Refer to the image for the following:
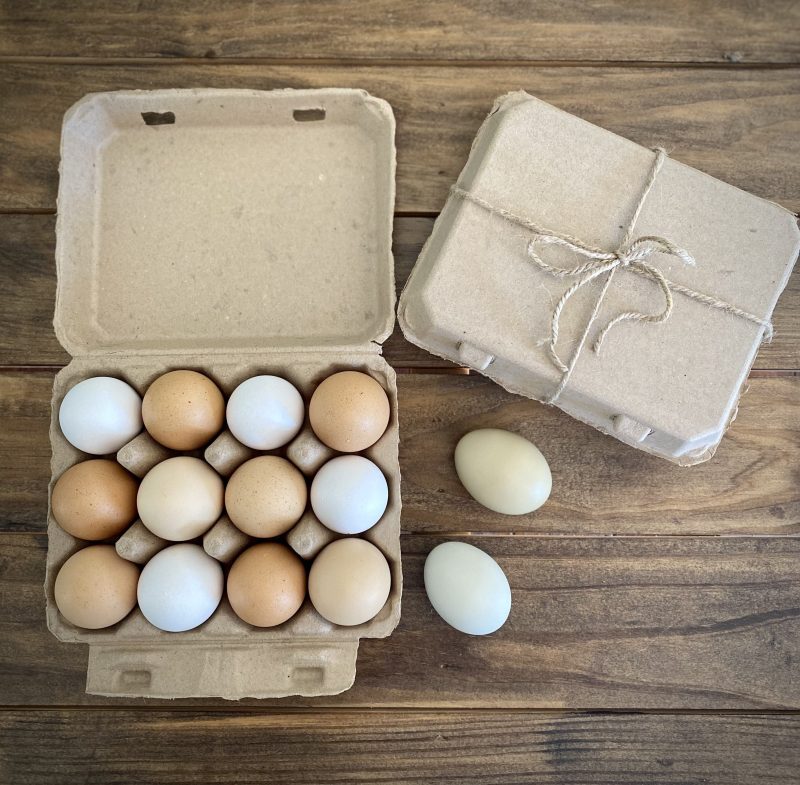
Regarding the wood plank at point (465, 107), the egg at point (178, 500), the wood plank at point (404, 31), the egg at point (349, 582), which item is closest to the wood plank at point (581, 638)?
the egg at point (349, 582)

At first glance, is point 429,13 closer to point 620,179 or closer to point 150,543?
point 620,179

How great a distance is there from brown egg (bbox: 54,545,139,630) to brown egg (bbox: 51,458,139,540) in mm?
30

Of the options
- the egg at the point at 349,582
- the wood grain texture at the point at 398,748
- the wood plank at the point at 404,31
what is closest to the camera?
the egg at the point at 349,582

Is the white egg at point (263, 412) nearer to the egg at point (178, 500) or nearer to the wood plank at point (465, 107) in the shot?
the egg at point (178, 500)

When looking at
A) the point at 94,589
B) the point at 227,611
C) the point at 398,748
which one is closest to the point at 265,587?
the point at 227,611

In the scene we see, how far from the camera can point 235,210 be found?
32.0 inches

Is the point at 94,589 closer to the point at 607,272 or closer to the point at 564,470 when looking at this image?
the point at 564,470

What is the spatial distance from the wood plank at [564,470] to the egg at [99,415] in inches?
5.5

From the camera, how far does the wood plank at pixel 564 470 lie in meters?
0.79

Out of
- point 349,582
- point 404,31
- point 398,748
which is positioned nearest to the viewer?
point 349,582

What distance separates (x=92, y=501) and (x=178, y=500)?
10cm

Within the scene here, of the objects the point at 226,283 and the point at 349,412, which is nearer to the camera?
the point at 349,412

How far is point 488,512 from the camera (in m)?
0.79

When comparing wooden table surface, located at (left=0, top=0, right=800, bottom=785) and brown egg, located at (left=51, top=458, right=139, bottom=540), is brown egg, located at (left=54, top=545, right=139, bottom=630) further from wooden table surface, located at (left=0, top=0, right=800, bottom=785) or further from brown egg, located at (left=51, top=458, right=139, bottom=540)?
wooden table surface, located at (left=0, top=0, right=800, bottom=785)
